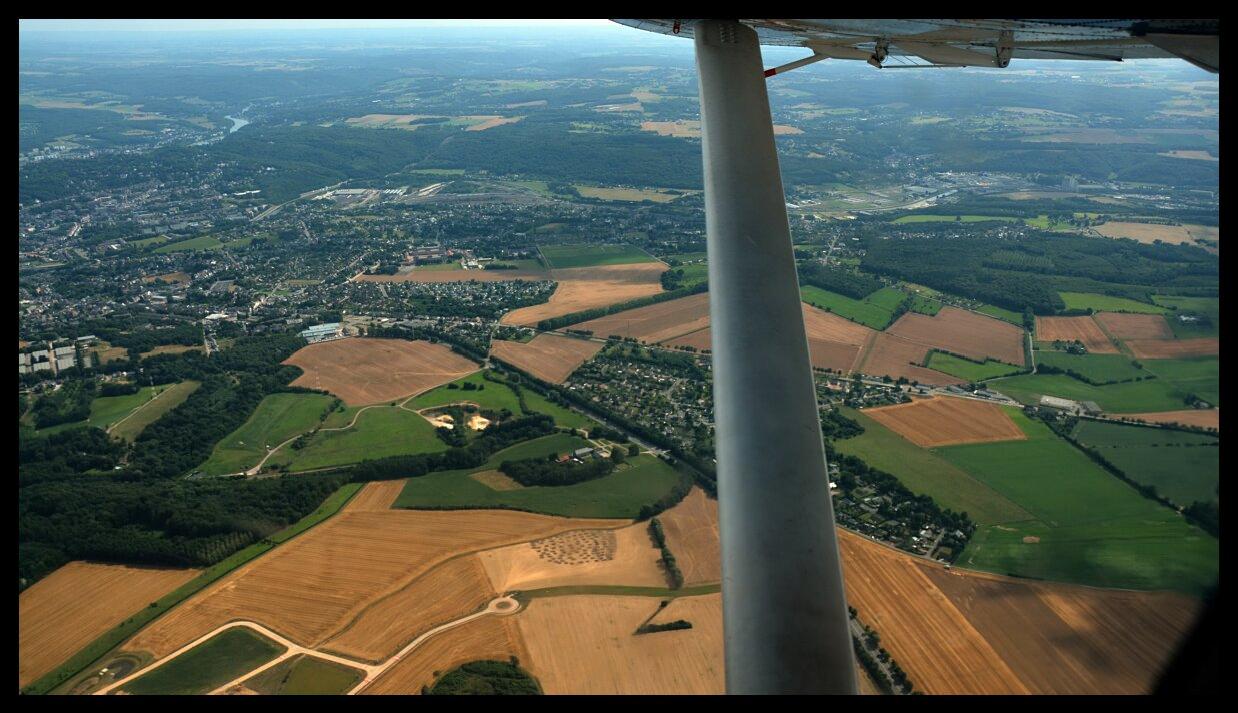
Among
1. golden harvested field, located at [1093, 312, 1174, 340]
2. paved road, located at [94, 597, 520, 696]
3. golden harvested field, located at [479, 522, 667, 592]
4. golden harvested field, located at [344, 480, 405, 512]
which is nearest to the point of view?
paved road, located at [94, 597, 520, 696]

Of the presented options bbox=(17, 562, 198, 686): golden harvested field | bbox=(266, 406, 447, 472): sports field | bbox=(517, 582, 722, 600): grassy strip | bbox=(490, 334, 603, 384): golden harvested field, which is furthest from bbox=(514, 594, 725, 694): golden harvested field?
bbox=(490, 334, 603, 384): golden harvested field

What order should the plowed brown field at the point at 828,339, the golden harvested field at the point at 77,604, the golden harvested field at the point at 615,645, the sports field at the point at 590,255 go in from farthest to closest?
the sports field at the point at 590,255, the plowed brown field at the point at 828,339, the golden harvested field at the point at 77,604, the golden harvested field at the point at 615,645

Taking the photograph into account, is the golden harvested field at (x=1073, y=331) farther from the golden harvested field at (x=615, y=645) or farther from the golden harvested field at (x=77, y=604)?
the golden harvested field at (x=77, y=604)

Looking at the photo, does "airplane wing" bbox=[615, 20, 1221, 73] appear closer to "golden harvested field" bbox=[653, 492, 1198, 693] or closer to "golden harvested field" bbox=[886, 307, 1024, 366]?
"golden harvested field" bbox=[653, 492, 1198, 693]

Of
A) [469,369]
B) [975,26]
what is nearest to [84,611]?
[469,369]

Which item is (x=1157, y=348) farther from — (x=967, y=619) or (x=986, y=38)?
(x=986, y=38)

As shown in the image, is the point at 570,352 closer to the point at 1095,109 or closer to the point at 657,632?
the point at 657,632

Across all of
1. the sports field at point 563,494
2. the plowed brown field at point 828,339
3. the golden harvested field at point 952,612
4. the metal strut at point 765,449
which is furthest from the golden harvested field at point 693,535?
the plowed brown field at point 828,339
